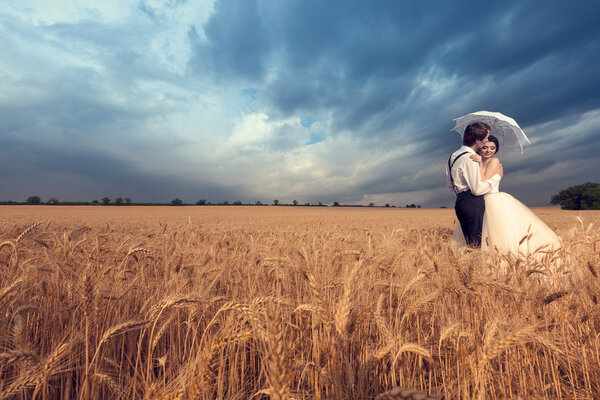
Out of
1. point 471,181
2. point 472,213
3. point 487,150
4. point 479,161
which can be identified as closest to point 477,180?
point 471,181

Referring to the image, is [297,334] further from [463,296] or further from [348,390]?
[463,296]

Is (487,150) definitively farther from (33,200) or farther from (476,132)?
(33,200)

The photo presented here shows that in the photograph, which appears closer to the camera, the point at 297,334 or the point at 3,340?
the point at 3,340

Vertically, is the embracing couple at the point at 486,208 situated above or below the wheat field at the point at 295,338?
above

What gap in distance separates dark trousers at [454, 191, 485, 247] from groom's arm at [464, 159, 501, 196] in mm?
230

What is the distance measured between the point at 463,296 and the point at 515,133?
15.4 ft

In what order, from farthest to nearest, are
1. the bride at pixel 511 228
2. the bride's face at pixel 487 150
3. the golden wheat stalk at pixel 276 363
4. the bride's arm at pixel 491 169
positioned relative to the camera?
the bride's face at pixel 487 150, the bride's arm at pixel 491 169, the bride at pixel 511 228, the golden wheat stalk at pixel 276 363

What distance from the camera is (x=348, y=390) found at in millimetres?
1134

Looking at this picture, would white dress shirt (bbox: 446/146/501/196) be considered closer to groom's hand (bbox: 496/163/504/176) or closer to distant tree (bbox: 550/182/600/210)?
groom's hand (bbox: 496/163/504/176)

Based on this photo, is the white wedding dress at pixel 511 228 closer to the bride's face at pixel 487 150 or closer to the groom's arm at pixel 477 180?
the groom's arm at pixel 477 180

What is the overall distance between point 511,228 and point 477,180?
79 cm

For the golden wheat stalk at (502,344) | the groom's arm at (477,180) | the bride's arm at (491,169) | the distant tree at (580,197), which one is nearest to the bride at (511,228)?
the groom's arm at (477,180)

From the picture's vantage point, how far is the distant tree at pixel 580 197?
43416mm

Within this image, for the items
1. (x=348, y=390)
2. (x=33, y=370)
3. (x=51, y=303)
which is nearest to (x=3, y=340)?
(x=33, y=370)
